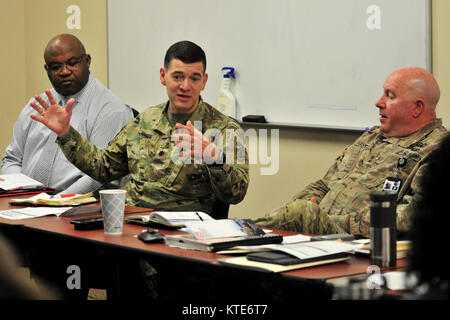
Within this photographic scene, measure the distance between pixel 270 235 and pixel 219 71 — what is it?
234cm

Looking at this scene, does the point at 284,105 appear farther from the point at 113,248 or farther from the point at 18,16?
the point at 18,16

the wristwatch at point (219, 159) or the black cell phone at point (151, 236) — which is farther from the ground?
the wristwatch at point (219, 159)

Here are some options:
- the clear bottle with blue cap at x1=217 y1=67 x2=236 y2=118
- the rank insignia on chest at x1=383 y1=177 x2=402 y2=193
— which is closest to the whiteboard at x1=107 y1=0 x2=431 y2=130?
the clear bottle with blue cap at x1=217 y1=67 x2=236 y2=118

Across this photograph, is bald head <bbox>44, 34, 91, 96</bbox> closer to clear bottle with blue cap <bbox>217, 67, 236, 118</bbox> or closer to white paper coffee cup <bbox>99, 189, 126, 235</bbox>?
clear bottle with blue cap <bbox>217, 67, 236, 118</bbox>

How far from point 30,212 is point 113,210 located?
2.02 feet

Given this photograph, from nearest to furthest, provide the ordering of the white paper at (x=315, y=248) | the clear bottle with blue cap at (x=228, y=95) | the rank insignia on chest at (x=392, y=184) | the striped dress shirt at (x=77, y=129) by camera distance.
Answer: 1. the white paper at (x=315, y=248)
2. the rank insignia on chest at (x=392, y=184)
3. the striped dress shirt at (x=77, y=129)
4. the clear bottle with blue cap at (x=228, y=95)

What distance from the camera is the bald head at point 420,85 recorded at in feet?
9.58

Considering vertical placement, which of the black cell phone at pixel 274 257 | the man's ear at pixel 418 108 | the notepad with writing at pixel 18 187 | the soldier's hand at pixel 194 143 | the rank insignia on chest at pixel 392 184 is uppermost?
the man's ear at pixel 418 108

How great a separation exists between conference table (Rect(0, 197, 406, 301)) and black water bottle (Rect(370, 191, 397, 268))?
4cm

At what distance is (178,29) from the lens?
4566 millimetres

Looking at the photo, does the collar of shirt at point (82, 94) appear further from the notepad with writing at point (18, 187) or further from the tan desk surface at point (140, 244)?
the tan desk surface at point (140, 244)

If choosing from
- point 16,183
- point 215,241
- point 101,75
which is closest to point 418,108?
point 215,241

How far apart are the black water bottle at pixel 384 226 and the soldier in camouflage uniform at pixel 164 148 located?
106cm

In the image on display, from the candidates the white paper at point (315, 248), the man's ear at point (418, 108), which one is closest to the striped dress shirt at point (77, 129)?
the man's ear at point (418, 108)
